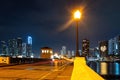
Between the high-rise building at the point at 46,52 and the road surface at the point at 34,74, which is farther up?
the high-rise building at the point at 46,52

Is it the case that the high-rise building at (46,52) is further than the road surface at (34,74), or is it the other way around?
the high-rise building at (46,52)

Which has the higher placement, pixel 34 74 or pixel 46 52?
pixel 46 52

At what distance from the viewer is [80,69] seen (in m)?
17.3

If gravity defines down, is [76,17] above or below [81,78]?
above

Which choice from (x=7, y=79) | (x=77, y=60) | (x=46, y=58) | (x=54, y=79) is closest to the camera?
(x=77, y=60)

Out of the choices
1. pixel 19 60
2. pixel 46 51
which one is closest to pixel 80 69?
pixel 19 60

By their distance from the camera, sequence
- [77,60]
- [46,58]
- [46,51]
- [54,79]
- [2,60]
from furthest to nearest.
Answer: [46,58] < [46,51] < [2,60] < [54,79] < [77,60]

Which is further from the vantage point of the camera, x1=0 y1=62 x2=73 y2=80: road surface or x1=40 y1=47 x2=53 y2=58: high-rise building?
x1=40 y1=47 x2=53 y2=58: high-rise building

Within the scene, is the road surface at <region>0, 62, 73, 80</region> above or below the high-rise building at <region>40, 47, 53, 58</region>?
below

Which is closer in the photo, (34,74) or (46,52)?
(34,74)

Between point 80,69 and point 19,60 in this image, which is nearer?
point 80,69

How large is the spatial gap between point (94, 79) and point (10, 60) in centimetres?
5884

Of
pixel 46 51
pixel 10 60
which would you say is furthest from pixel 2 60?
pixel 46 51

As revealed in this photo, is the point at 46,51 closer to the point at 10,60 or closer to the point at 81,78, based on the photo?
the point at 10,60
